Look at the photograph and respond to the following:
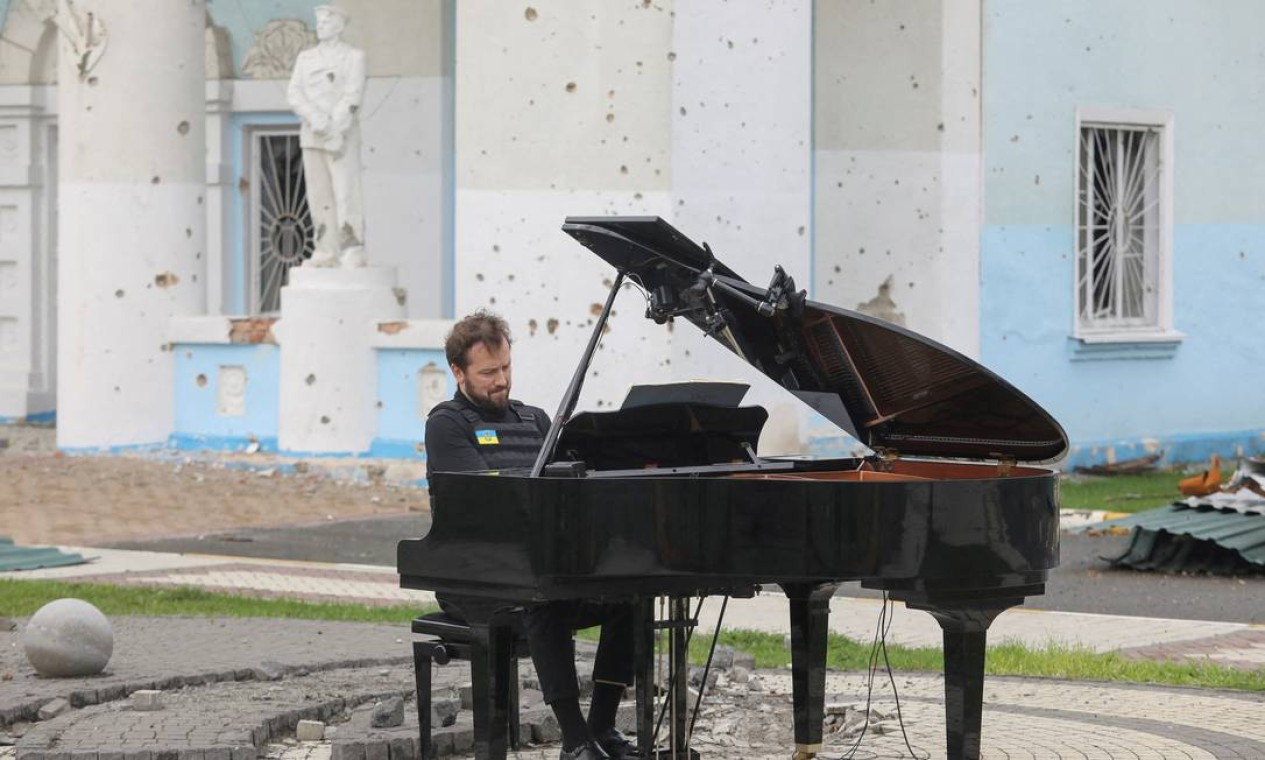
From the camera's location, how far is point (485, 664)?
598 cm

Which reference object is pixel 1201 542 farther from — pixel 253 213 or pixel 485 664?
pixel 253 213

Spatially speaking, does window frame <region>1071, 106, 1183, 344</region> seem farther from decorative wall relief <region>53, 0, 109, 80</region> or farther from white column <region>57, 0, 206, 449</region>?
decorative wall relief <region>53, 0, 109, 80</region>

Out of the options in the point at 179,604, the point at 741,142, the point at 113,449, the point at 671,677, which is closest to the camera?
the point at 671,677

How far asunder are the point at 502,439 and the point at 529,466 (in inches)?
5.2

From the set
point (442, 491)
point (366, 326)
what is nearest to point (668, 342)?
point (366, 326)

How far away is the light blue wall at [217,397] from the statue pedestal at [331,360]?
A: 0.29 metres

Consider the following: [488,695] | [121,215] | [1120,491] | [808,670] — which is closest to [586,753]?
[488,695]

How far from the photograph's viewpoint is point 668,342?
14.1 m

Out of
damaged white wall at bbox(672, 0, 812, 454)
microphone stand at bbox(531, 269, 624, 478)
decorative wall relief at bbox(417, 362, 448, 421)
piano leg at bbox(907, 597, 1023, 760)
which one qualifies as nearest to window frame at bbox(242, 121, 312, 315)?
decorative wall relief at bbox(417, 362, 448, 421)

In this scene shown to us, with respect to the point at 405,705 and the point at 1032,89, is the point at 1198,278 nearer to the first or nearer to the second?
the point at 1032,89

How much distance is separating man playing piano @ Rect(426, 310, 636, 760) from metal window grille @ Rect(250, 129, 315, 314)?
1148 centimetres

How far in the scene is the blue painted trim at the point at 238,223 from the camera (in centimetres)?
1795

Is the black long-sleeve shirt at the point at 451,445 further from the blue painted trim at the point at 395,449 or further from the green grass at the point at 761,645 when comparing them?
the blue painted trim at the point at 395,449

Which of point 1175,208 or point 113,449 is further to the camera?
point 1175,208
